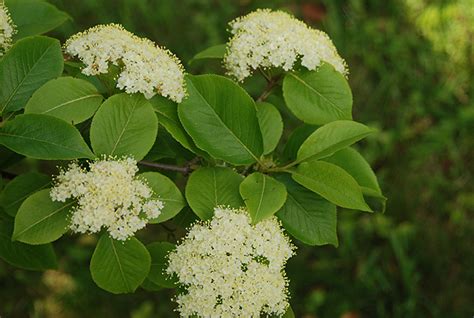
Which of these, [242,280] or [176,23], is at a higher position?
[242,280]

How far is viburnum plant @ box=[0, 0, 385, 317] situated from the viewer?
1368mm

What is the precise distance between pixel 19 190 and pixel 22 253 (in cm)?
19

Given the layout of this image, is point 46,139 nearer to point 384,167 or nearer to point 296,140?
point 296,140

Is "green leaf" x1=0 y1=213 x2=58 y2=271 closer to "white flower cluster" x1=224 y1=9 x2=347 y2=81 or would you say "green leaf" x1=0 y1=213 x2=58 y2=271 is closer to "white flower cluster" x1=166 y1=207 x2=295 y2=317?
"white flower cluster" x1=166 y1=207 x2=295 y2=317

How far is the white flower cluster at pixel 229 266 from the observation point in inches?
54.7

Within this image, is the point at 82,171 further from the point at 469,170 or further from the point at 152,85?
the point at 469,170

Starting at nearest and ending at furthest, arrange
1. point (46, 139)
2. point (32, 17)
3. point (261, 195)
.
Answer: point (46, 139) → point (261, 195) → point (32, 17)

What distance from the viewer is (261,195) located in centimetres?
143

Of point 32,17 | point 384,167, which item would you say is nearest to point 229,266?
point 32,17

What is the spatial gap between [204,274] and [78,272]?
1921mm

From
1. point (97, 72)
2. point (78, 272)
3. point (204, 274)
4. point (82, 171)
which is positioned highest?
point (97, 72)

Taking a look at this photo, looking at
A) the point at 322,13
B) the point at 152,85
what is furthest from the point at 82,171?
the point at 322,13

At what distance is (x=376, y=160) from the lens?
3510mm

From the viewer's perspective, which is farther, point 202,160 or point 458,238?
point 458,238
